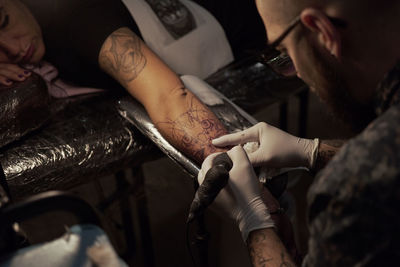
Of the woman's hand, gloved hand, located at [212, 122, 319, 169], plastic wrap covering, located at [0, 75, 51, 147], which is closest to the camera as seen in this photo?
gloved hand, located at [212, 122, 319, 169]

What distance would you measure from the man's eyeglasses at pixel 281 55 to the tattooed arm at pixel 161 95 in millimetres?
290

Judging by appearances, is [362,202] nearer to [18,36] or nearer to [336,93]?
[336,93]

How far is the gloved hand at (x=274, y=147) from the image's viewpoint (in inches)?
55.7

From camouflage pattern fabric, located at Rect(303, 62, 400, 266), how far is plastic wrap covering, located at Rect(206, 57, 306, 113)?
1.07 m

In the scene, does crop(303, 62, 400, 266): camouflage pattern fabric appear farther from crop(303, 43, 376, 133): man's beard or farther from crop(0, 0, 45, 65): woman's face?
crop(0, 0, 45, 65): woman's face

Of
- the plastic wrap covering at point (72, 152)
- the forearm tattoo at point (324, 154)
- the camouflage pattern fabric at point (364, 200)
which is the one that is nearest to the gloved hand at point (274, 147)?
the forearm tattoo at point (324, 154)

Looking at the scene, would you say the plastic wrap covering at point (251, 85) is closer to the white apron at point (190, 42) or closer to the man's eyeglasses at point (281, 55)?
the white apron at point (190, 42)

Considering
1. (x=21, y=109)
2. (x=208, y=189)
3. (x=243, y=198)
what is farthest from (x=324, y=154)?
(x=21, y=109)

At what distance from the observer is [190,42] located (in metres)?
1.87

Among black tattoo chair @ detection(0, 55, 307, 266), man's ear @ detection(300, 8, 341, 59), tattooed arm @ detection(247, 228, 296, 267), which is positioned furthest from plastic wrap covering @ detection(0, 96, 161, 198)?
man's ear @ detection(300, 8, 341, 59)

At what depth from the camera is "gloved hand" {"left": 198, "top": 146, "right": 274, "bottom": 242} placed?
1.27m

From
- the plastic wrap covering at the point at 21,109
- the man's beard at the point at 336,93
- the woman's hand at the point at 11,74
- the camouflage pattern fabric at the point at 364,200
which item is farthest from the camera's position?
the woman's hand at the point at 11,74

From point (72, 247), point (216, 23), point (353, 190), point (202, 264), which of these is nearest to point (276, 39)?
point (353, 190)

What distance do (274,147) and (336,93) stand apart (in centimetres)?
35
